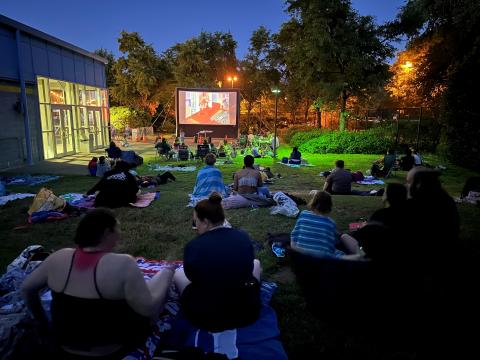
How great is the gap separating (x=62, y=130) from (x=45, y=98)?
193 centimetres

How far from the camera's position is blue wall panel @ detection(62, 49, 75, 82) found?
18.3 meters

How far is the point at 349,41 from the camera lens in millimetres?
23234

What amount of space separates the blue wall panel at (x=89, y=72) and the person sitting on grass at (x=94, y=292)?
20883 mm

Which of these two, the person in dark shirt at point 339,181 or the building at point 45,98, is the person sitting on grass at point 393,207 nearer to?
the person in dark shirt at point 339,181

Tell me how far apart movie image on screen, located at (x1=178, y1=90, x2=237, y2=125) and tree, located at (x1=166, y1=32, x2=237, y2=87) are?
8913 mm

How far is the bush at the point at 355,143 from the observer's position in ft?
66.0

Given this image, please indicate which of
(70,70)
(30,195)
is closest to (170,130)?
(70,70)

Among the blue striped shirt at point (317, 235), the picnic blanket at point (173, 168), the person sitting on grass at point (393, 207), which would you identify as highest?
the person sitting on grass at point (393, 207)

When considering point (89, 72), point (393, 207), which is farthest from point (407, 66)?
point (393, 207)

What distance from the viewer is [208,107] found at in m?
26.3

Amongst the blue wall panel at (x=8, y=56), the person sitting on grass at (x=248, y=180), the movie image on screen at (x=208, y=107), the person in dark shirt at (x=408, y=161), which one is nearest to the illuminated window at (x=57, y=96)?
the blue wall panel at (x=8, y=56)

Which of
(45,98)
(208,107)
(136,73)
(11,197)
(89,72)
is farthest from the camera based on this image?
(136,73)

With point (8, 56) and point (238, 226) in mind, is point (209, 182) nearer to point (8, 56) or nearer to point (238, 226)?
point (238, 226)

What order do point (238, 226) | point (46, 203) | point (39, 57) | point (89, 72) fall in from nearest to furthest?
point (238, 226) < point (46, 203) < point (39, 57) < point (89, 72)
